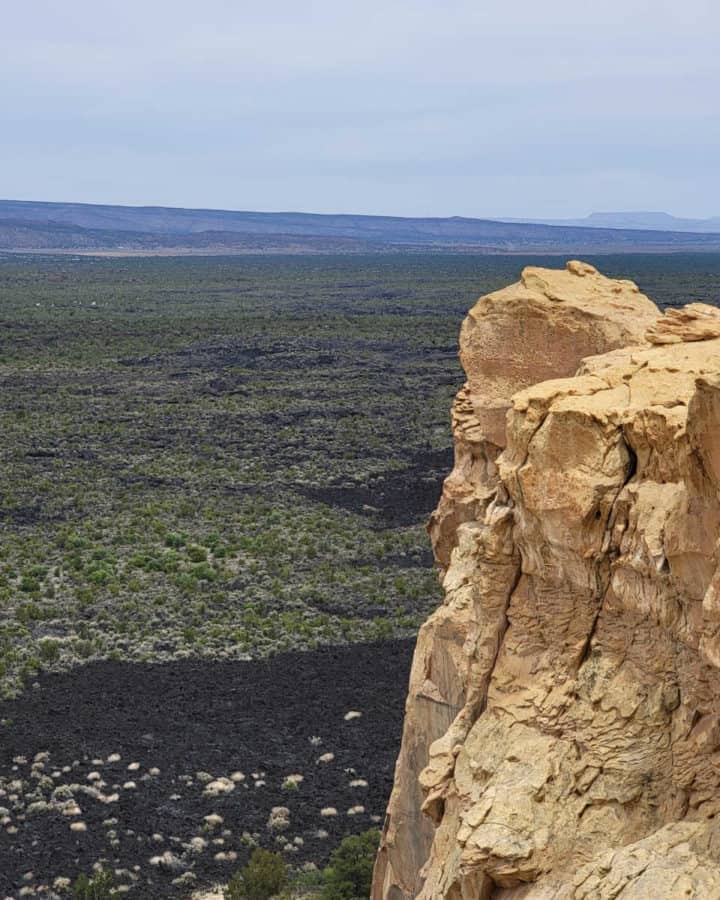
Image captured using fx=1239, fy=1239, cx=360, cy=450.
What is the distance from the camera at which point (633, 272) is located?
568 feet

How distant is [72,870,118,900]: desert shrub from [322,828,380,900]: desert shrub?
301 centimetres

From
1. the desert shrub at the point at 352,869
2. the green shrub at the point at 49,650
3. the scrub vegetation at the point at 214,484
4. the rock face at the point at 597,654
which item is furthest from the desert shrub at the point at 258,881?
the green shrub at the point at 49,650

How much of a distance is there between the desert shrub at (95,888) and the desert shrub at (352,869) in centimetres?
301

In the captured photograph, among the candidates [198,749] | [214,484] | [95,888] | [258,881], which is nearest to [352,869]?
[258,881]

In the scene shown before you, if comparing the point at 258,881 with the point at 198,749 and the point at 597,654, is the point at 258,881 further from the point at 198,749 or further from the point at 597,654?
the point at 597,654

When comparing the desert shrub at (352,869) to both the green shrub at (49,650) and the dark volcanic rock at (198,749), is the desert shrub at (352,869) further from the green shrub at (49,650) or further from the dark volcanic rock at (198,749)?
the green shrub at (49,650)

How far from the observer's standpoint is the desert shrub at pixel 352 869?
1655cm

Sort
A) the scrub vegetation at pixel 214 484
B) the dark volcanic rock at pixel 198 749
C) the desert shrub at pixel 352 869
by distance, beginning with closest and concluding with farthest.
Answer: the desert shrub at pixel 352 869, the dark volcanic rock at pixel 198 749, the scrub vegetation at pixel 214 484

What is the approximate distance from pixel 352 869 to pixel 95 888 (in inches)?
142

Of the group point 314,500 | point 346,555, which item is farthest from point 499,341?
point 314,500

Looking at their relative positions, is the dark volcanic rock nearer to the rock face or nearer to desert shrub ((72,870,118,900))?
desert shrub ((72,870,118,900))

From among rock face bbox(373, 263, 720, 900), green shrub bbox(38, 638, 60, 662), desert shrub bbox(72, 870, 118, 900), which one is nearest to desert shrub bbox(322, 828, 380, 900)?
desert shrub bbox(72, 870, 118, 900)

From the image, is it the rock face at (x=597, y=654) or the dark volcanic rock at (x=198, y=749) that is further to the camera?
the dark volcanic rock at (x=198, y=749)

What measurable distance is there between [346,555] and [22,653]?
438 inches
